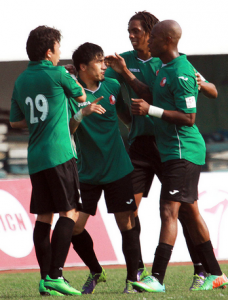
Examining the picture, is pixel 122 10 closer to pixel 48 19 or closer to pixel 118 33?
pixel 118 33

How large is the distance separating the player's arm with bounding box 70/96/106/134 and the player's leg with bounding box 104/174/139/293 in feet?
1.81

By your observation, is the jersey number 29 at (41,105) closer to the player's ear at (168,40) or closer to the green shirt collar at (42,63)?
the green shirt collar at (42,63)

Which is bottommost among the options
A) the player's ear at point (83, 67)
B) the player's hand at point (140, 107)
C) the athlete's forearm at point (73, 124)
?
the athlete's forearm at point (73, 124)

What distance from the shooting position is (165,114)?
3.99m

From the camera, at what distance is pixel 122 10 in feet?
26.7

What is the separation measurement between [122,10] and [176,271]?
402 cm

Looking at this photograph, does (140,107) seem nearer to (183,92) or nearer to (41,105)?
(183,92)

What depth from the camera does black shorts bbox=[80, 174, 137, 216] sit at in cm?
416

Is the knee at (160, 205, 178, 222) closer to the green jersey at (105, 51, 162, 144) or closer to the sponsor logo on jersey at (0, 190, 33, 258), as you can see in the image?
the green jersey at (105, 51, 162, 144)

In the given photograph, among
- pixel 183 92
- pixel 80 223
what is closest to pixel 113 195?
pixel 80 223

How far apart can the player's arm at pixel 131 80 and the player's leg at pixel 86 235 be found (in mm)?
817

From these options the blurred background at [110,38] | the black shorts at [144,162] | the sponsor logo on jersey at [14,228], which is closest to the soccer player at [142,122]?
the black shorts at [144,162]

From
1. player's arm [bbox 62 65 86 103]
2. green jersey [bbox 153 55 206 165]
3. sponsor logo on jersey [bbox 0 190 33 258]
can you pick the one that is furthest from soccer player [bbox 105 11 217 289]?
sponsor logo on jersey [bbox 0 190 33 258]

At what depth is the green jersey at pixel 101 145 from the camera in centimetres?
420
